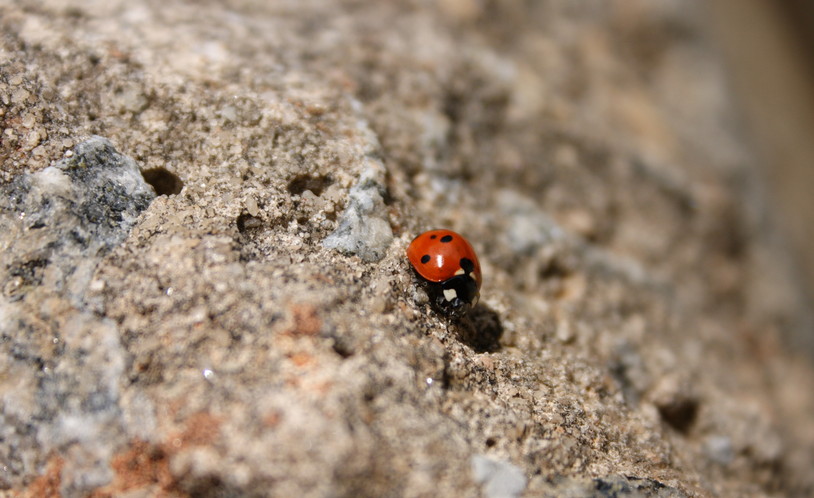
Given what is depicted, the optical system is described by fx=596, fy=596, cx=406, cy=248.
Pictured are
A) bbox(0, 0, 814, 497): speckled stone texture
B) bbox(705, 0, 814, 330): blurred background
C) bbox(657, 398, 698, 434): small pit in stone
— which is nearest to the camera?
bbox(0, 0, 814, 497): speckled stone texture

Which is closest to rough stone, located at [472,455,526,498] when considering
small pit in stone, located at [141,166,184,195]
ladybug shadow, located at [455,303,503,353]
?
ladybug shadow, located at [455,303,503,353]

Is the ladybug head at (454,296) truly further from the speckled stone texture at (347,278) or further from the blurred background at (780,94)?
the blurred background at (780,94)

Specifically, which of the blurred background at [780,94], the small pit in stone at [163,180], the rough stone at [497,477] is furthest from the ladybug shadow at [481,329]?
the blurred background at [780,94]

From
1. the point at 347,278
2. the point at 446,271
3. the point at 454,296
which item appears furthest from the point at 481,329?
the point at 347,278

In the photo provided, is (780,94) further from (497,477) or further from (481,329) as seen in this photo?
(497,477)

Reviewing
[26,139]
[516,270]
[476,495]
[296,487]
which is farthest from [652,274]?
[26,139]

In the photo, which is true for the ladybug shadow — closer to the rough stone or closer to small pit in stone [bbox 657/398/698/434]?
the rough stone
